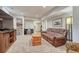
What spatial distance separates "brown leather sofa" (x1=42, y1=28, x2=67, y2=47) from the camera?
184 inches

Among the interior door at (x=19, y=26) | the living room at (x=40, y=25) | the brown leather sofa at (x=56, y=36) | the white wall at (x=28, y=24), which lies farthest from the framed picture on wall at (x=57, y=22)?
the interior door at (x=19, y=26)

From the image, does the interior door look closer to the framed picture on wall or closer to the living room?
the living room

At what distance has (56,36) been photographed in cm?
477

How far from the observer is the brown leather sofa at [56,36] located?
468 cm

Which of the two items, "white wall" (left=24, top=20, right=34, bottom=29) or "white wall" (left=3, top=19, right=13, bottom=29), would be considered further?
"white wall" (left=24, top=20, right=34, bottom=29)

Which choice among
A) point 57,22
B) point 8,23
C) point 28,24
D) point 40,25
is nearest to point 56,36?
point 57,22

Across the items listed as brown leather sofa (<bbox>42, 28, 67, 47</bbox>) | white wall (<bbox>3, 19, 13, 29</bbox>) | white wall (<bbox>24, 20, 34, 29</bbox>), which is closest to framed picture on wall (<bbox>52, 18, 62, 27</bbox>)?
brown leather sofa (<bbox>42, 28, 67, 47</bbox>)

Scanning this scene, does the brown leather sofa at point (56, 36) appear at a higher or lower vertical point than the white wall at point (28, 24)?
lower

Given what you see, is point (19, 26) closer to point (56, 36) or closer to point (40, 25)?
point (40, 25)

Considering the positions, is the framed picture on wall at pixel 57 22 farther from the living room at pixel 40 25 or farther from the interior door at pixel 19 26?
the interior door at pixel 19 26

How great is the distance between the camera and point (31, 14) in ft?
18.3

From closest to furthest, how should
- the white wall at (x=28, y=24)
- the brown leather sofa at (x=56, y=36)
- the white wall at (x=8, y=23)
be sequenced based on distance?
the brown leather sofa at (x=56, y=36), the white wall at (x=8, y=23), the white wall at (x=28, y=24)

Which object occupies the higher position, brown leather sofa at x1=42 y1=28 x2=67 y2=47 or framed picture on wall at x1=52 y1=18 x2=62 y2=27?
framed picture on wall at x1=52 y1=18 x2=62 y2=27
